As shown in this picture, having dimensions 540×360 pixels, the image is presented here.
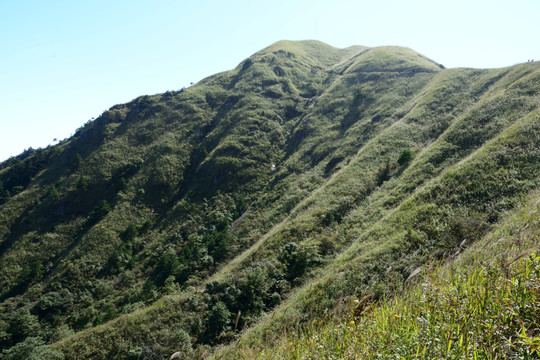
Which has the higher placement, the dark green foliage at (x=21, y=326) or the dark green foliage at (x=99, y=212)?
the dark green foliage at (x=99, y=212)

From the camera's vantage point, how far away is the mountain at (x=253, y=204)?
19250 mm

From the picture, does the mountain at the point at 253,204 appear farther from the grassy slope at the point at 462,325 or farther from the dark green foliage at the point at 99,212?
the grassy slope at the point at 462,325

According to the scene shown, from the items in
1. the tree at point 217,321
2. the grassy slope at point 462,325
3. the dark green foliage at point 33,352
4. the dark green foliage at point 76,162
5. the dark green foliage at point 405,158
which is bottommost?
the tree at point 217,321

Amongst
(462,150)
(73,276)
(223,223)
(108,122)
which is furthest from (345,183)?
(108,122)

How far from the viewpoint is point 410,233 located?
18.9m

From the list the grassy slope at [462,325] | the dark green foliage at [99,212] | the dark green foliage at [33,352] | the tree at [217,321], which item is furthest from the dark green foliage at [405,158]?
the dark green foliage at [99,212]

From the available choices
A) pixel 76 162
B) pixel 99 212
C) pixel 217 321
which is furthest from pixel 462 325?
pixel 76 162

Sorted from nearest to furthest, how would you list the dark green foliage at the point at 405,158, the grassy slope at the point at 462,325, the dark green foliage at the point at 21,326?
the grassy slope at the point at 462,325
the dark green foliage at the point at 21,326
the dark green foliage at the point at 405,158

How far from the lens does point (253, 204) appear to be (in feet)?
163

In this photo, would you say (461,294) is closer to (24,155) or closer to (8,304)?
(8,304)

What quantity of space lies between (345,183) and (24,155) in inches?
4582

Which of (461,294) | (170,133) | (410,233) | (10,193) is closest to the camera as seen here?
(461,294)

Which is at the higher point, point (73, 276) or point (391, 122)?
point (391, 122)

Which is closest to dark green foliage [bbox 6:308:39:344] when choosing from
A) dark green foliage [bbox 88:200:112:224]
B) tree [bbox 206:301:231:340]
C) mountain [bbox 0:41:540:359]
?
mountain [bbox 0:41:540:359]
